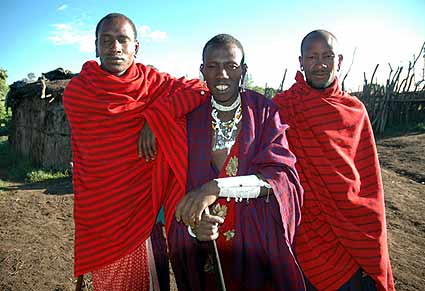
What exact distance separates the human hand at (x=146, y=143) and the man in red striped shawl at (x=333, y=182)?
2.98 feet

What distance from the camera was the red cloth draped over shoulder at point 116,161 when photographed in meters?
2.09

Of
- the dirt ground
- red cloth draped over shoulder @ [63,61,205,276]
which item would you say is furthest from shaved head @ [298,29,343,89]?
the dirt ground

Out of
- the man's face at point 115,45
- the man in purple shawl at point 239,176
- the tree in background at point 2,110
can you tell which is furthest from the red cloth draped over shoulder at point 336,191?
the tree in background at point 2,110

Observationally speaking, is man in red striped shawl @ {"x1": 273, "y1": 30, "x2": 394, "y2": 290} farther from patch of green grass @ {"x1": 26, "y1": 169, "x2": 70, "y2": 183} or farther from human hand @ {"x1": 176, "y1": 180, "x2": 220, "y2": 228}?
Answer: patch of green grass @ {"x1": 26, "y1": 169, "x2": 70, "y2": 183}

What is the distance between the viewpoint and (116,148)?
83.4 inches

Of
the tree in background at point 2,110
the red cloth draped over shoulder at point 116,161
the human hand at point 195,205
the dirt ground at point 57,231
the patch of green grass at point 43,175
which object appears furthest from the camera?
the tree in background at point 2,110

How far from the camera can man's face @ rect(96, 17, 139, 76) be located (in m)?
2.11

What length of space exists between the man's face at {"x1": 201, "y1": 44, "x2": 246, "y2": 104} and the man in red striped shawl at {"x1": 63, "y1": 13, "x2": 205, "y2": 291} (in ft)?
0.54

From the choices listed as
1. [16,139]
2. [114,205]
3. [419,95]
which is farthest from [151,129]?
[419,95]

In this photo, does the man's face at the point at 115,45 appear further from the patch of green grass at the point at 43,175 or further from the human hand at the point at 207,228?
the patch of green grass at the point at 43,175

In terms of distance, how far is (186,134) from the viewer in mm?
1979

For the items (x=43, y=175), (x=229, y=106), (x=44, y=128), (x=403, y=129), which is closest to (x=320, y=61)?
(x=229, y=106)

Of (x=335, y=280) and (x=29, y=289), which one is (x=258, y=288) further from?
(x=29, y=289)

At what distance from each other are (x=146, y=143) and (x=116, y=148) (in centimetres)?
21
